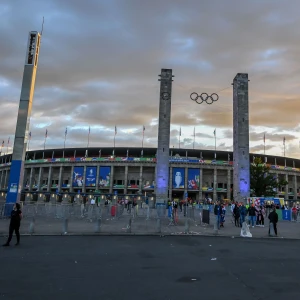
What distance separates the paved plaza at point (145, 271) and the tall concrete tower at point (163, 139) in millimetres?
46618

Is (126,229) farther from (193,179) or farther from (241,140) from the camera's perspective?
(193,179)

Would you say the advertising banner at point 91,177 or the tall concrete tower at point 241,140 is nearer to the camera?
the tall concrete tower at point 241,140

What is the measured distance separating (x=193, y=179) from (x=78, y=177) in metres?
38.4

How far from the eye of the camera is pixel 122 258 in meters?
10.0

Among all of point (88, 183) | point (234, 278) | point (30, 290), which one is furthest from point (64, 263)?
point (88, 183)

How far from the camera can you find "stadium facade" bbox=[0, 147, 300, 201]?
96.1 metres

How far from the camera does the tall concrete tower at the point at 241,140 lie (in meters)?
61.5

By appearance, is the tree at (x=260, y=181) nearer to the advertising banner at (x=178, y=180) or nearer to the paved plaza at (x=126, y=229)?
the advertising banner at (x=178, y=180)

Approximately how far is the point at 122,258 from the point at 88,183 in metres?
90.6

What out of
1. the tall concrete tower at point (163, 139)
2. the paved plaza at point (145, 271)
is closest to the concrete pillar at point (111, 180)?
the tall concrete tower at point (163, 139)

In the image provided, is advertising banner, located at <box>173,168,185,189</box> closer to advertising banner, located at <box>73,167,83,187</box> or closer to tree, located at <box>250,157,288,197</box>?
tree, located at <box>250,157,288,197</box>

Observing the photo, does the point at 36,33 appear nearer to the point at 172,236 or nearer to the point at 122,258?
the point at 172,236

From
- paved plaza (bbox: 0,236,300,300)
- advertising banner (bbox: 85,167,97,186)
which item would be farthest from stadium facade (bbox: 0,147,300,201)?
paved plaza (bbox: 0,236,300,300)

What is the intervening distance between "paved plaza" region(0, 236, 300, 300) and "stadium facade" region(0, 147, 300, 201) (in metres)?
81.7
